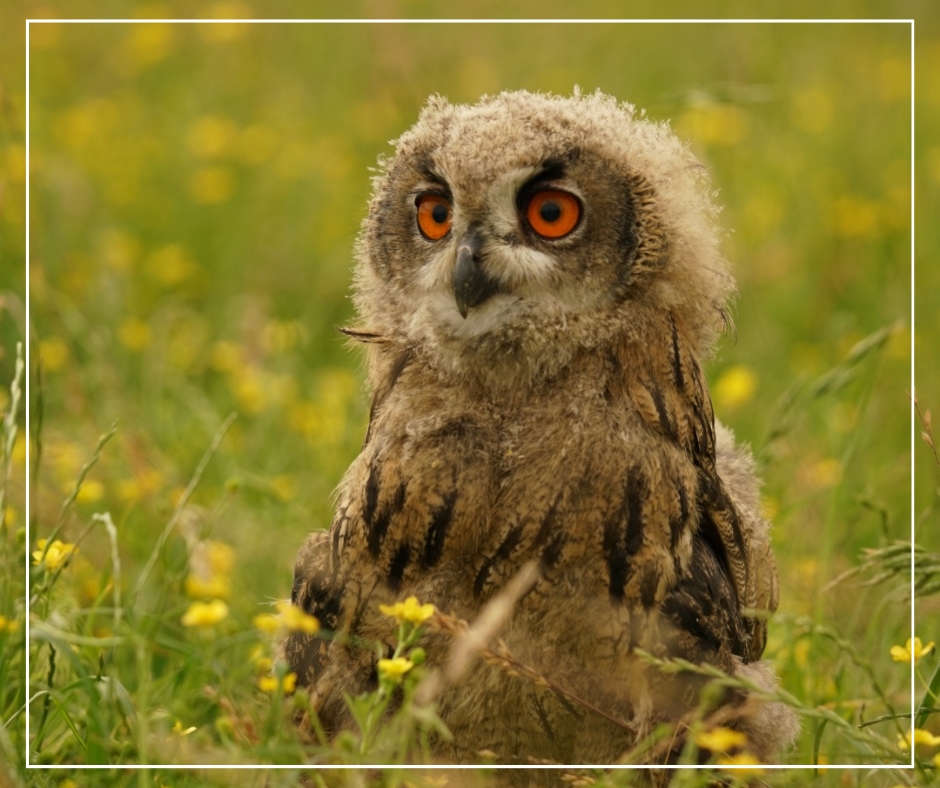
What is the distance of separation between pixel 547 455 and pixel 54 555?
105 cm

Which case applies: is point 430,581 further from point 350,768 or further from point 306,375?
point 306,375

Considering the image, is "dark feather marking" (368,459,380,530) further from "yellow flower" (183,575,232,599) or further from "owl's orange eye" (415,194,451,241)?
"yellow flower" (183,575,232,599)

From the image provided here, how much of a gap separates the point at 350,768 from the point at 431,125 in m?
1.33

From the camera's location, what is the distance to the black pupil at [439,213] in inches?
105

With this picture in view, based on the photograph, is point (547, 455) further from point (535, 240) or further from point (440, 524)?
point (535, 240)

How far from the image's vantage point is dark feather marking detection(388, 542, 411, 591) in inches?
103

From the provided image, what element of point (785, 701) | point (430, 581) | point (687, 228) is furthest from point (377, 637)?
point (687, 228)

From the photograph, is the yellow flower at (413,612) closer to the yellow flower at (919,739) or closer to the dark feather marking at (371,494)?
the dark feather marking at (371,494)

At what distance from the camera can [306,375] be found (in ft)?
17.6

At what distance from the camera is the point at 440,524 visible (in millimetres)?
2578

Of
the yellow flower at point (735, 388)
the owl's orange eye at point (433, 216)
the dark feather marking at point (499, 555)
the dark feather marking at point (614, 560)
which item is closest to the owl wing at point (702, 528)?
the dark feather marking at point (614, 560)


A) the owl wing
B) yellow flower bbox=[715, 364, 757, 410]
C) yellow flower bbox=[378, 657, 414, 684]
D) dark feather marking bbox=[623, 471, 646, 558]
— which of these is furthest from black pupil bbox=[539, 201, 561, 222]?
yellow flower bbox=[715, 364, 757, 410]

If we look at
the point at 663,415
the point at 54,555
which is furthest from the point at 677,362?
the point at 54,555

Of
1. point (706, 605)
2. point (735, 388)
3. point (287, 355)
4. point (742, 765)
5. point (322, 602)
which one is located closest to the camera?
point (742, 765)
